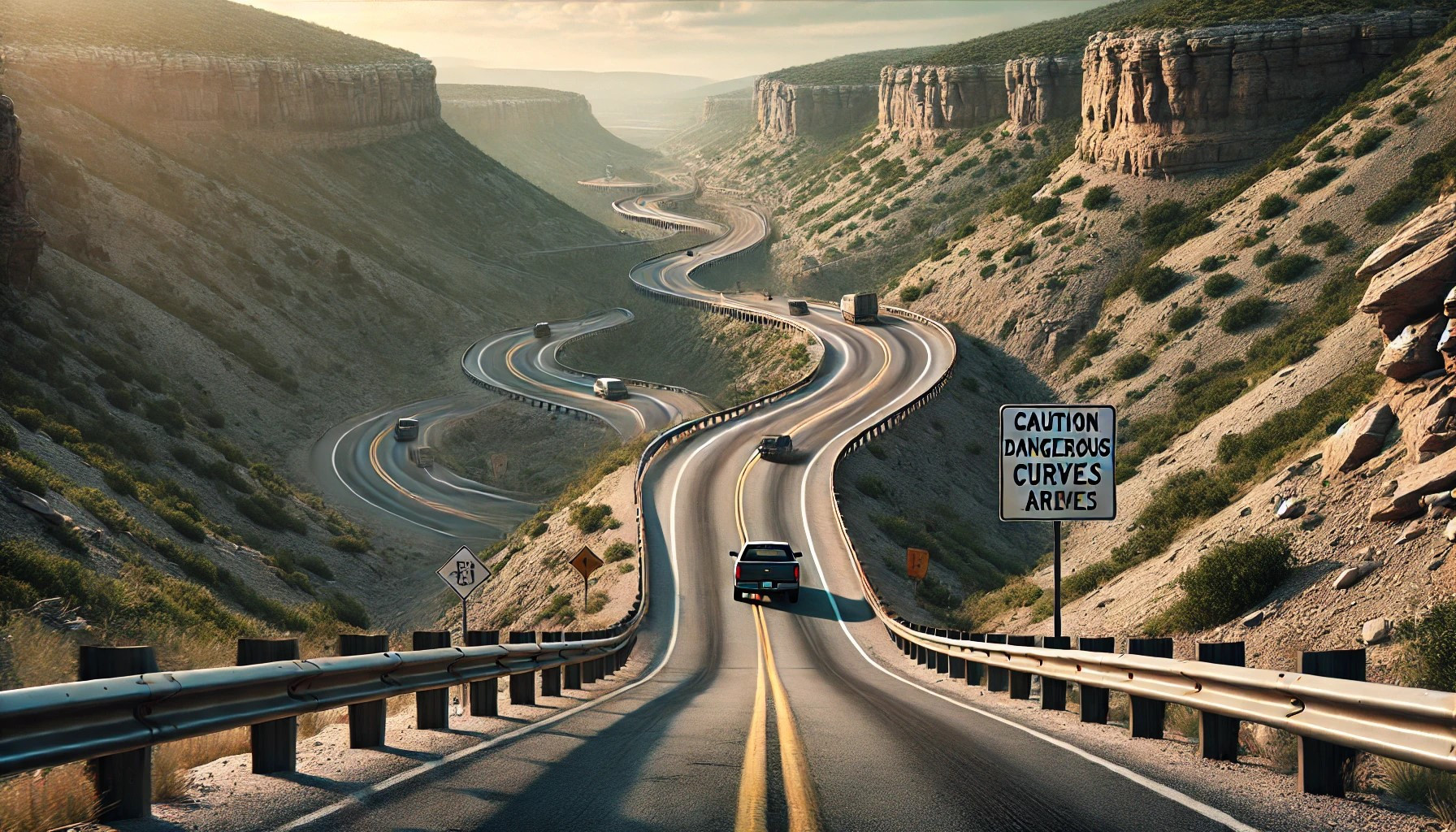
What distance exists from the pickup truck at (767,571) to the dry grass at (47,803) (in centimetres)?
3027

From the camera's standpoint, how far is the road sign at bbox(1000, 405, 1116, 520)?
57.3ft

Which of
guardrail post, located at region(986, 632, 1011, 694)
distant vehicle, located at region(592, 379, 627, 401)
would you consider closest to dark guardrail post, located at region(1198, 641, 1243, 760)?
guardrail post, located at region(986, 632, 1011, 694)

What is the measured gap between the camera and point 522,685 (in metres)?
14.5

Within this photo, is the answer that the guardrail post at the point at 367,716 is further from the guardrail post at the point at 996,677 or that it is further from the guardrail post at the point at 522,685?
the guardrail post at the point at 996,677

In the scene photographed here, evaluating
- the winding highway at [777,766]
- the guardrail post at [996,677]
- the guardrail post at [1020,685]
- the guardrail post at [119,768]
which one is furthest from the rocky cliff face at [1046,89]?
the guardrail post at [119,768]

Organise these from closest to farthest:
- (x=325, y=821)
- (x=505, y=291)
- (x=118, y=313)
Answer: (x=325, y=821)
(x=118, y=313)
(x=505, y=291)

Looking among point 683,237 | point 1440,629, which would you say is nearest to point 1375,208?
point 1440,629

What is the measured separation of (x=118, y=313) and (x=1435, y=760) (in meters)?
68.7

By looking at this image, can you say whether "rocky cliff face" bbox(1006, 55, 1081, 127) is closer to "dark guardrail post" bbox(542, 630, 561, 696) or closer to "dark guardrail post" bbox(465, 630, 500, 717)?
"dark guardrail post" bbox(542, 630, 561, 696)

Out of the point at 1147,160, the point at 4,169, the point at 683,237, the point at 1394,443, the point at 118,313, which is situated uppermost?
the point at 683,237

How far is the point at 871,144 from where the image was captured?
142 metres

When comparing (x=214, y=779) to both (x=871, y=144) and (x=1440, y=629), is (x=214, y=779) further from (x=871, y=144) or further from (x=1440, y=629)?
(x=871, y=144)

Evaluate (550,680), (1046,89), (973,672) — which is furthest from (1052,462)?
(1046,89)

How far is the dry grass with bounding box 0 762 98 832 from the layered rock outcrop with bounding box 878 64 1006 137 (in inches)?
4526
